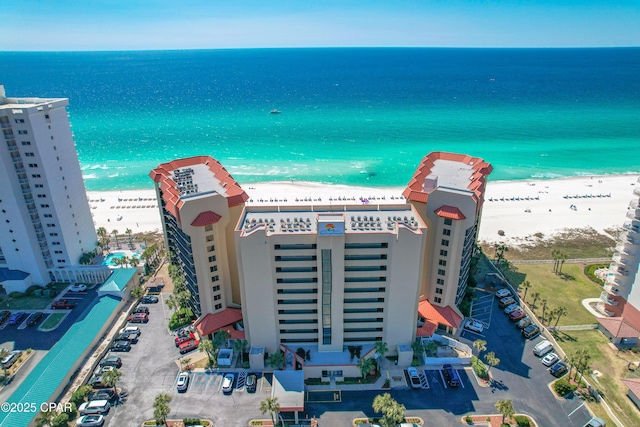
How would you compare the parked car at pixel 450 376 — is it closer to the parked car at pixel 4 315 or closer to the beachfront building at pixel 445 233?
the beachfront building at pixel 445 233

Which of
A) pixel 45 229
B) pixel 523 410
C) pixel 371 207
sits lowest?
pixel 523 410

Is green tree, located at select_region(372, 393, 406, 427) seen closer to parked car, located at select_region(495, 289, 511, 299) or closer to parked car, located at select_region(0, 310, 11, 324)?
parked car, located at select_region(495, 289, 511, 299)

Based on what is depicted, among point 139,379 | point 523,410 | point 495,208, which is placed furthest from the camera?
point 495,208

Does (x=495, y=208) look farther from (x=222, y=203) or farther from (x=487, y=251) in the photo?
(x=222, y=203)

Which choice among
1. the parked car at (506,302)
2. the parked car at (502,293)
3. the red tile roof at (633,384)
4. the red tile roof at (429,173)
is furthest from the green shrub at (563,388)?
the red tile roof at (429,173)

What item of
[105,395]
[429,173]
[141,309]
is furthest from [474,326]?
[141,309]

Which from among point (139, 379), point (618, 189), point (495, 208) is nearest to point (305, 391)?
point (139, 379)
